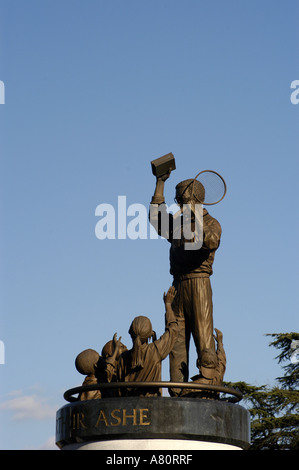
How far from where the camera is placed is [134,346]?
12711 mm

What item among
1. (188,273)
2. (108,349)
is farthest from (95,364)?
(188,273)

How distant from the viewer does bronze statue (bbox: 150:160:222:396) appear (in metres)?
13.9

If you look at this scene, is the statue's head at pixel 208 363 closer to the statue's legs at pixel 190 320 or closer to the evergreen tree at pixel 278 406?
the statue's legs at pixel 190 320

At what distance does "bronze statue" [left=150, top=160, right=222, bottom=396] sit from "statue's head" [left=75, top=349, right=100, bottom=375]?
136 cm

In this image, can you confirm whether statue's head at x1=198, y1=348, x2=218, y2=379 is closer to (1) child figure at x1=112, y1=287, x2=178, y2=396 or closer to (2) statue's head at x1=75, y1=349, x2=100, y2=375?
(1) child figure at x1=112, y1=287, x2=178, y2=396

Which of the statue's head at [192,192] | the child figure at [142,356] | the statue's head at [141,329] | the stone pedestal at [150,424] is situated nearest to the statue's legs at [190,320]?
the child figure at [142,356]

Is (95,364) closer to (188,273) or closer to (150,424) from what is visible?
(150,424)

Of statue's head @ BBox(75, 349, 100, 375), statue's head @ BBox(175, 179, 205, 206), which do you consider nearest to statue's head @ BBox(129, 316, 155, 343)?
statue's head @ BBox(75, 349, 100, 375)

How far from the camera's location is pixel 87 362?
1344 centimetres

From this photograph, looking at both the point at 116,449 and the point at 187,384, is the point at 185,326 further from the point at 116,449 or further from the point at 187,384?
the point at 116,449
